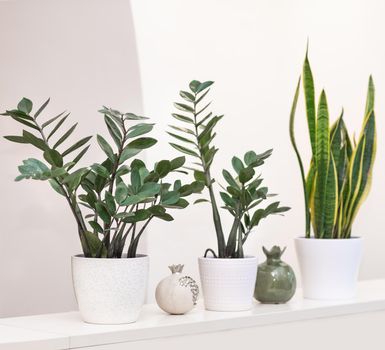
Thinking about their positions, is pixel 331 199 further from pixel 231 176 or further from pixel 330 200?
pixel 231 176

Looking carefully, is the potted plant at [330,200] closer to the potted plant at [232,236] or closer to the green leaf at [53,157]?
the potted plant at [232,236]

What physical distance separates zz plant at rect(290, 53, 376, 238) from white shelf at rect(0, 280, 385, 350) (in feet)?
0.66

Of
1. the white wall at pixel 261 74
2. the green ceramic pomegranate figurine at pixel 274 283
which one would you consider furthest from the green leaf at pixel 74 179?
the white wall at pixel 261 74

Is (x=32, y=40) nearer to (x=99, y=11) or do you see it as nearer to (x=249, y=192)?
(x=99, y=11)

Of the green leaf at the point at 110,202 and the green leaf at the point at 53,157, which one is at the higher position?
the green leaf at the point at 53,157

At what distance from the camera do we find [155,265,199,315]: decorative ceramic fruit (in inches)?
61.6

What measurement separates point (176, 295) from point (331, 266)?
459 mm

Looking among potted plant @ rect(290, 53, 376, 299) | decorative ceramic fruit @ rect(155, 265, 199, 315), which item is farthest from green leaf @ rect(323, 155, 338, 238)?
decorative ceramic fruit @ rect(155, 265, 199, 315)

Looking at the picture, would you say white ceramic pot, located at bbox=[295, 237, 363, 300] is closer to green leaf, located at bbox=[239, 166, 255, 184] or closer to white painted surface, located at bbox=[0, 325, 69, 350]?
green leaf, located at bbox=[239, 166, 255, 184]

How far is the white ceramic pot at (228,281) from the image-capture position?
161 centimetres

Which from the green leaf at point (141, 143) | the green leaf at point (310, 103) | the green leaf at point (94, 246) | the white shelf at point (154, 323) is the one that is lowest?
the white shelf at point (154, 323)

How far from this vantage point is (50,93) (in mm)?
2373

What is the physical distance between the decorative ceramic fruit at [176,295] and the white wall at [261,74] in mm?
916

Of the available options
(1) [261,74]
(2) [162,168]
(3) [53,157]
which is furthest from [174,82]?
Answer: (3) [53,157]
